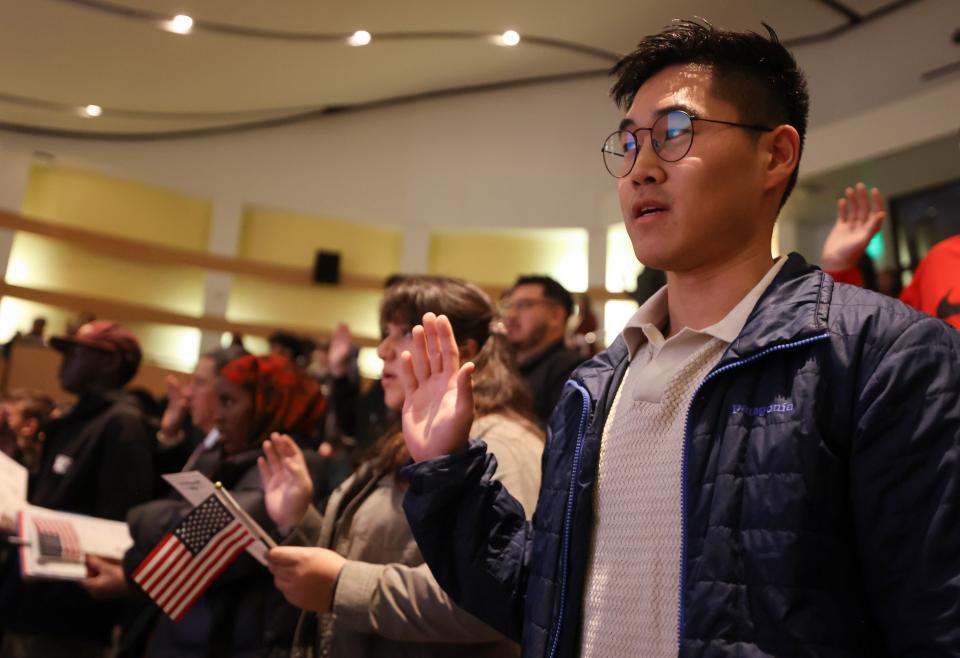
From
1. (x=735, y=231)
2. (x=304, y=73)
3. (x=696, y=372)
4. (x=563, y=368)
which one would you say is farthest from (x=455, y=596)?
(x=304, y=73)

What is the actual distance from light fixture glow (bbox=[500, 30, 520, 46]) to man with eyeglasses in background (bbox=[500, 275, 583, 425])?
15.7ft

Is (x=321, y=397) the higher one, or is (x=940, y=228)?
(x=940, y=228)

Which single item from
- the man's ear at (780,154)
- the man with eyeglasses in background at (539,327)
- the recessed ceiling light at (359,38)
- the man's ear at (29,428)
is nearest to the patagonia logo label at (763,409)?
the man's ear at (780,154)

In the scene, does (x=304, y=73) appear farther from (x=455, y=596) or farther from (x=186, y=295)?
(x=455, y=596)

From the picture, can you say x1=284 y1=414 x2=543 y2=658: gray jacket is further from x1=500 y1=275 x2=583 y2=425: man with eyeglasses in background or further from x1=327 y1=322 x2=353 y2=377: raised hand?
x1=327 y1=322 x2=353 y2=377: raised hand

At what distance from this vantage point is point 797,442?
109 cm

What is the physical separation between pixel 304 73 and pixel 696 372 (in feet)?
28.1

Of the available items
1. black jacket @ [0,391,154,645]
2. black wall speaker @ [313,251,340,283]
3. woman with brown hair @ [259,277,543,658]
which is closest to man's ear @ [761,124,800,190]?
woman with brown hair @ [259,277,543,658]

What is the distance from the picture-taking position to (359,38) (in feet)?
Answer: 27.4

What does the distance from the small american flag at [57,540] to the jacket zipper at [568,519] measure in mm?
2206

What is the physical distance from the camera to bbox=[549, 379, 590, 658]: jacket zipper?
1.27 metres

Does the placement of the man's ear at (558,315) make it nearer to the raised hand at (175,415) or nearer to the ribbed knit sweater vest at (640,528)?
the raised hand at (175,415)

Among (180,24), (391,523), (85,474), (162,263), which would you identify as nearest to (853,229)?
(391,523)

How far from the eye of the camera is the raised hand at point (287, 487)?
2350 millimetres
